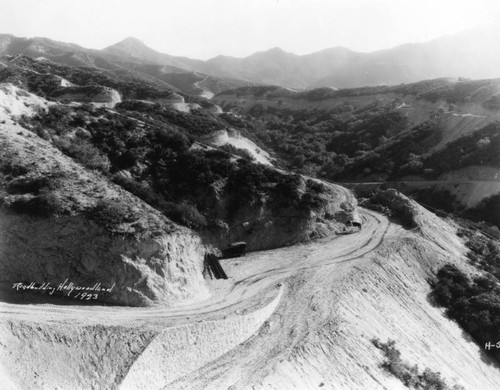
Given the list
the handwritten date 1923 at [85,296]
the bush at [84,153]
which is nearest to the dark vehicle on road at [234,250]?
the bush at [84,153]

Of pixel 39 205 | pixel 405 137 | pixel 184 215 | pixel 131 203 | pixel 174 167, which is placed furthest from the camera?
pixel 405 137

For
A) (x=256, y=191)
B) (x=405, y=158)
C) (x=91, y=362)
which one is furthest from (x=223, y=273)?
(x=405, y=158)

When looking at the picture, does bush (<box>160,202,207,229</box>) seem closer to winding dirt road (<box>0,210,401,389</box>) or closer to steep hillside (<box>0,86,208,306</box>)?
winding dirt road (<box>0,210,401,389</box>)

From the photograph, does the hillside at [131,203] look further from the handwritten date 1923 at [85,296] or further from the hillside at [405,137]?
the hillside at [405,137]

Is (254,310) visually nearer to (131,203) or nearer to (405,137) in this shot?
(131,203)

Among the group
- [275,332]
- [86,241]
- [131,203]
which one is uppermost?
[131,203]

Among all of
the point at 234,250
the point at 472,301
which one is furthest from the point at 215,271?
the point at 472,301

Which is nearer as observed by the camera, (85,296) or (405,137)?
(85,296)

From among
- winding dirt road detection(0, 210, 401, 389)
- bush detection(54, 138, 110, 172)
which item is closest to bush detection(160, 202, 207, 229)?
winding dirt road detection(0, 210, 401, 389)
